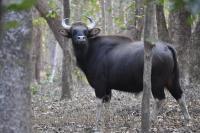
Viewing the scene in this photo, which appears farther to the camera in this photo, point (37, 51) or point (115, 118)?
point (37, 51)

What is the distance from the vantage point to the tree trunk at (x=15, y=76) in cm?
484

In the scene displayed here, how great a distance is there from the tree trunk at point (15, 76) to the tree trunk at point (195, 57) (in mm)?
9164

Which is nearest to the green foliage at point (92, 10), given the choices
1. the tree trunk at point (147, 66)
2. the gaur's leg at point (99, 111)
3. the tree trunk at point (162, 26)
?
the tree trunk at point (162, 26)

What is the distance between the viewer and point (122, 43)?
9.31 metres

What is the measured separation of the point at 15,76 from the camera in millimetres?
4871

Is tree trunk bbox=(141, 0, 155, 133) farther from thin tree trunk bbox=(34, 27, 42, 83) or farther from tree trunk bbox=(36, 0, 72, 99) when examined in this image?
thin tree trunk bbox=(34, 27, 42, 83)

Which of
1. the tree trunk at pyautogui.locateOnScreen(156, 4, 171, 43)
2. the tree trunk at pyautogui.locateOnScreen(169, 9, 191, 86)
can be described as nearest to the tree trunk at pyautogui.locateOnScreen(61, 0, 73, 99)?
the tree trunk at pyautogui.locateOnScreen(156, 4, 171, 43)

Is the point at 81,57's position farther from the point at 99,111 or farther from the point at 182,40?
the point at 182,40

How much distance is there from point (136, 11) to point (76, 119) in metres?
5.60

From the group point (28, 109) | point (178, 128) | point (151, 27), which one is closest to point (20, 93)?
point (28, 109)

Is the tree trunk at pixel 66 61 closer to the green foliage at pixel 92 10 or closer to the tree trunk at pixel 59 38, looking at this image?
the tree trunk at pixel 59 38

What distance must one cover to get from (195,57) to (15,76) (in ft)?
31.5

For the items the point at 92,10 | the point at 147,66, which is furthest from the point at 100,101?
the point at 92,10

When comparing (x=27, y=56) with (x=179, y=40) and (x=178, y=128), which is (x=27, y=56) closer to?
(x=178, y=128)
